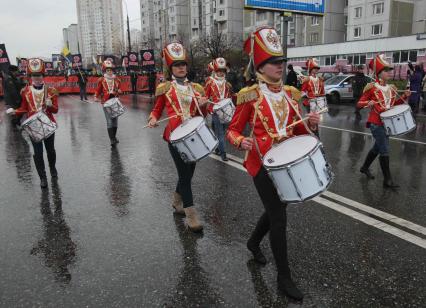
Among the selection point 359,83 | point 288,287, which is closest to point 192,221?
point 288,287

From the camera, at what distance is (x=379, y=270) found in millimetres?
3754

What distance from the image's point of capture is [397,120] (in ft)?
20.7

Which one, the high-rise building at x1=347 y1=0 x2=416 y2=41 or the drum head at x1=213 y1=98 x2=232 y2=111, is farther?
the high-rise building at x1=347 y1=0 x2=416 y2=41

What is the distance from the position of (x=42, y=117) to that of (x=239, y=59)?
41442mm

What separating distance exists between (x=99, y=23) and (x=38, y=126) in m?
110

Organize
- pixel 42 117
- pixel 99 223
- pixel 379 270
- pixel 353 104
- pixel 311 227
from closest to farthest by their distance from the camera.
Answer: pixel 379 270
pixel 311 227
pixel 99 223
pixel 42 117
pixel 353 104

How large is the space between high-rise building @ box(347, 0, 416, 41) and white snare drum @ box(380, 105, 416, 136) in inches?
2165

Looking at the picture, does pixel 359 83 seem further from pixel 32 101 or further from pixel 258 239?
pixel 258 239

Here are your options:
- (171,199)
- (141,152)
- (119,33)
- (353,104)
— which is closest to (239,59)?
(353,104)

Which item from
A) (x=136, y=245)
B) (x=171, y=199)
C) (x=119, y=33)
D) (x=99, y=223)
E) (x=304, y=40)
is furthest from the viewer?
(x=119, y=33)

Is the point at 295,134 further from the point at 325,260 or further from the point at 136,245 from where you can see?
the point at 136,245

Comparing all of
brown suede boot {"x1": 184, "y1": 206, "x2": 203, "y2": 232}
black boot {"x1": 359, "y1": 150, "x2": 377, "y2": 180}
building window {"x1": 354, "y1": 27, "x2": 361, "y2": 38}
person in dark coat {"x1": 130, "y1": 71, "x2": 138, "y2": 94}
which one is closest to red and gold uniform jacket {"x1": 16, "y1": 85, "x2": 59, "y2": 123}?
brown suede boot {"x1": 184, "y1": 206, "x2": 203, "y2": 232}

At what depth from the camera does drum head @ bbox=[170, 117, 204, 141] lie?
4419mm

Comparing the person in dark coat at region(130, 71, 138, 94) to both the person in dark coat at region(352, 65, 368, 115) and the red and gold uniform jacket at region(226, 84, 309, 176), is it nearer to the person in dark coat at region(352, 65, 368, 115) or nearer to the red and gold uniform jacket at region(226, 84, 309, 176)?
the person in dark coat at region(352, 65, 368, 115)
